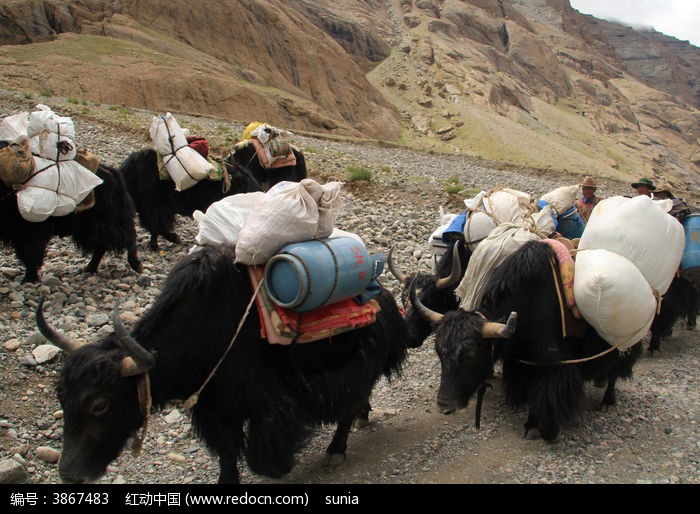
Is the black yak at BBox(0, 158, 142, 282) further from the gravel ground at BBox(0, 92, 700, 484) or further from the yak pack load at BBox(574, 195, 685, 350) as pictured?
the yak pack load at BBox(574, 195, 685, 350)

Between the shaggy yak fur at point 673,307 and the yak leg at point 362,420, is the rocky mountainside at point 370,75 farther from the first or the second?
the yak leg at point 362,420

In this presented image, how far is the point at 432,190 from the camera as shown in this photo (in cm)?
1161

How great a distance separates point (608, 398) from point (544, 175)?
13.8m

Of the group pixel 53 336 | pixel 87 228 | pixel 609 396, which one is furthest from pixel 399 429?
pixel 87 228

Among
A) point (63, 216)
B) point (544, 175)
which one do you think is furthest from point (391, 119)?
point (63, 216)

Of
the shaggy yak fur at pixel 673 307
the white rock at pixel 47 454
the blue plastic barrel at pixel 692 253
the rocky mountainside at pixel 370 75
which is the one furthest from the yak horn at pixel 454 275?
the rocky mountainside at pixel 370 75

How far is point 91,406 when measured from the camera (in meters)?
2.79

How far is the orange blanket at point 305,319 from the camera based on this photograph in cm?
313

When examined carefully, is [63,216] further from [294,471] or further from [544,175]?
[544,175]

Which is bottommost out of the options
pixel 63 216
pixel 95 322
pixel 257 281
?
pixel 95 322

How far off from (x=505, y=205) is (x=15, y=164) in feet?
14.6

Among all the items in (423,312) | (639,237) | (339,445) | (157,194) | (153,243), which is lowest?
(153,243)

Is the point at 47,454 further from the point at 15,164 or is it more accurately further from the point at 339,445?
the point at 15,164

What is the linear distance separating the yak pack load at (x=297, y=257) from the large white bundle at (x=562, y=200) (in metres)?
3.19
